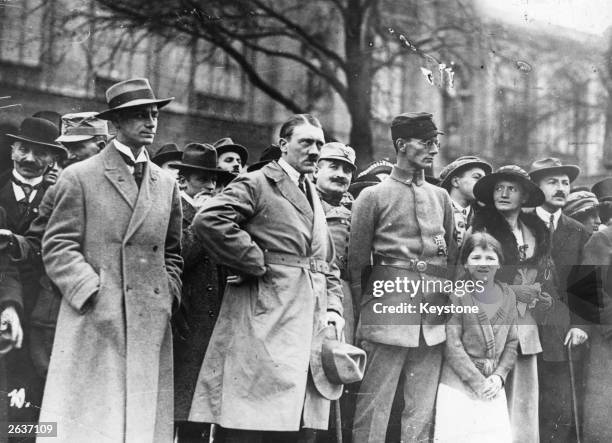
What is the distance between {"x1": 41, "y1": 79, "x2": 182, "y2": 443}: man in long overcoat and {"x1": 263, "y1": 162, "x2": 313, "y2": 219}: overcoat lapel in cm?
60

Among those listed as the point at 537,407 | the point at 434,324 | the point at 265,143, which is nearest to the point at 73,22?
the point at 265,143

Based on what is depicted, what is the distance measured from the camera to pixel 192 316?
13.6 ft

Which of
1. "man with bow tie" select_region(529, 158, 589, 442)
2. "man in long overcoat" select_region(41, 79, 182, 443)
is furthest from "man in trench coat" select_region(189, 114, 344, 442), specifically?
"man with bow tie" select_region(529, 158, 589, 442)

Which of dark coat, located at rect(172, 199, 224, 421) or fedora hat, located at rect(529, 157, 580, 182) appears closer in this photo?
dark coat, located at rect(172, 199, 224, 421)

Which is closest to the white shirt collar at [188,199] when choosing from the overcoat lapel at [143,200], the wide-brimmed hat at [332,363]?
the overcoat lapel at [143,200]

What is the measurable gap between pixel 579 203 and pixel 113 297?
Result: 3.37 metres

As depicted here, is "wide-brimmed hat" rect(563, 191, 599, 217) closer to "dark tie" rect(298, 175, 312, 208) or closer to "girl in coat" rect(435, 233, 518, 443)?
"girl in coat" rect(435, 233, 518, 443)

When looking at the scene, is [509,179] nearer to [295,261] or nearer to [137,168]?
[295,261]

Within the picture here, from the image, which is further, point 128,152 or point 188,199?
point 188,199

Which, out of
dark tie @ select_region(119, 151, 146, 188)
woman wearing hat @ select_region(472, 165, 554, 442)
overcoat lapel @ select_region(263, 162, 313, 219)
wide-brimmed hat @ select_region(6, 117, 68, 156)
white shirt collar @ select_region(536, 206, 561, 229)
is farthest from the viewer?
white shirt collar @ select_region(536, 206, 561, 229)

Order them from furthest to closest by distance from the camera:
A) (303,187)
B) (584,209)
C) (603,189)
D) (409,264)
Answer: (603,189)
(584,209)
(409,264)
(303,187)

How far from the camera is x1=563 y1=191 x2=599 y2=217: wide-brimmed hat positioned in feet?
17.2

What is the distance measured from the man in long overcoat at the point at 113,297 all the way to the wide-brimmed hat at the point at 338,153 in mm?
1433

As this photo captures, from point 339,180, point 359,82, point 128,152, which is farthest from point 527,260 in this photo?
point 128,152
